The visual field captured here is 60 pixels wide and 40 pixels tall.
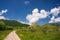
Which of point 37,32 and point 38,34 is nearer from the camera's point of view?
point 38,34

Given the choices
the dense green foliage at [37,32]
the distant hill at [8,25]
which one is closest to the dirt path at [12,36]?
the dense green foliage at [37,32]

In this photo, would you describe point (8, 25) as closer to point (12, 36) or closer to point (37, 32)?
point (12, 36)

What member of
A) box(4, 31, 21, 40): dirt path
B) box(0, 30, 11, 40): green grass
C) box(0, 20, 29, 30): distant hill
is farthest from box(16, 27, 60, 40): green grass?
box(0, 20, 29, 30): distant hill

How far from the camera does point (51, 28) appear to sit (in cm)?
1374

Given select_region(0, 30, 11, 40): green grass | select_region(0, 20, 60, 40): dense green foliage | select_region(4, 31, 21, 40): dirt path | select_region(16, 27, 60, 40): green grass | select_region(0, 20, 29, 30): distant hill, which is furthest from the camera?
select_region(0, 20, 29, 30): distant hill

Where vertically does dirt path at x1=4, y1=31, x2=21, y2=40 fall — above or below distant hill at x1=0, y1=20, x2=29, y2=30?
below

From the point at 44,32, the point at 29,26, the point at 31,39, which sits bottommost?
the point at 31,39

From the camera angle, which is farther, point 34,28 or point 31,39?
point 34,28

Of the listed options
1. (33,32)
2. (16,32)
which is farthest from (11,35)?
(33,32)

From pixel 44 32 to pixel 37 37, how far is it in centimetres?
121

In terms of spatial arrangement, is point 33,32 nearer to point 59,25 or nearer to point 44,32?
point 44,32

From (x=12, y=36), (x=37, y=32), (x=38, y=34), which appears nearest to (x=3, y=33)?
(x=12, y=36)

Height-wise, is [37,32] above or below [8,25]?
below

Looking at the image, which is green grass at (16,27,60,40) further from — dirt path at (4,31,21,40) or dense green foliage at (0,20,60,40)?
dirt path at (4,31,21,40)
